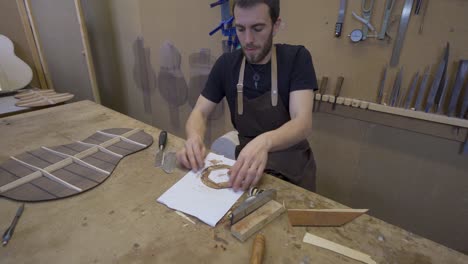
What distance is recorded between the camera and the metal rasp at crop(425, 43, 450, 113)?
117 cm

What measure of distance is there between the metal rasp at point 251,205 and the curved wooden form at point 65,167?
493 millimetres

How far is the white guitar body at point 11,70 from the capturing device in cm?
191

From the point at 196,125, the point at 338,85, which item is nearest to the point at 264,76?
the point at 196,125

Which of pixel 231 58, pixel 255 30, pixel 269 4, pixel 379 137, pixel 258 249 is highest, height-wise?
pixel 269 4

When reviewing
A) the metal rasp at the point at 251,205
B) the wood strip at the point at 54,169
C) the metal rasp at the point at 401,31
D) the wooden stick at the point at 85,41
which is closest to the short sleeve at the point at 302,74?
the metal rasp at the point at 401,31

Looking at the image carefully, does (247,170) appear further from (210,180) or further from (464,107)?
(464,107)

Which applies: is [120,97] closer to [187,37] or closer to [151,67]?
[151,67]

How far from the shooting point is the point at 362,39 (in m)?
1.35

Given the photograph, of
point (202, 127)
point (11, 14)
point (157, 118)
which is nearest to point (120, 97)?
point (157, 118)

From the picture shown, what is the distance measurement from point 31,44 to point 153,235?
2490mm

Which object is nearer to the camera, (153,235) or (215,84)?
(153,235)

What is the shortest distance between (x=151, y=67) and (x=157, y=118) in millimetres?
593

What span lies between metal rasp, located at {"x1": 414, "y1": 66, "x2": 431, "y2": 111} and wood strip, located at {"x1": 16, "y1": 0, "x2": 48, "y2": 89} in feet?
9.81

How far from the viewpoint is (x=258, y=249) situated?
21.5 inches
